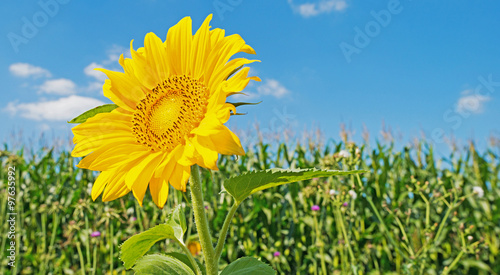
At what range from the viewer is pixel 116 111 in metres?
1.04

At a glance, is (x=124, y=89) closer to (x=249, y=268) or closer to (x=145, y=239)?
(x=145, y=239)

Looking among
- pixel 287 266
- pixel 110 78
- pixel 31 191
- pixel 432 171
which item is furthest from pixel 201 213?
pixel 31 191

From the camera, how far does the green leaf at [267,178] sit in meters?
0.79

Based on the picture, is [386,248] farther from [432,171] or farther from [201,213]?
[201,213]

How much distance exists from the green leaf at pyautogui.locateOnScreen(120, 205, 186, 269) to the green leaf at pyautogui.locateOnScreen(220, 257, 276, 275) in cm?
14

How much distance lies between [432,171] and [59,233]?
4.70m

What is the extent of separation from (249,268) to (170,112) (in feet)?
1.38

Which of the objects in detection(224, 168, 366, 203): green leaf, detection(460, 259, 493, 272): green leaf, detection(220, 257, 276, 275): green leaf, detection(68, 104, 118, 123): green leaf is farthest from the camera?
detection(460, 259, 493, 272): green leaf

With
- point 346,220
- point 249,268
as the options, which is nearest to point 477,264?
point 346,220

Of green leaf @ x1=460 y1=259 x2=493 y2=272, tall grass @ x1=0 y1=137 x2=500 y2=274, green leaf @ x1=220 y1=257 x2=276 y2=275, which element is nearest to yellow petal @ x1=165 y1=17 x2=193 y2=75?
green leaf @ x1=220 y1=257 x2=276 y2=275

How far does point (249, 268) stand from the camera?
2.97 ft

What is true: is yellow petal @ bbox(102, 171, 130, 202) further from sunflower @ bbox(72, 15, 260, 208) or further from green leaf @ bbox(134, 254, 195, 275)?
green leaf @ bbox(134, 254, 195, 275)

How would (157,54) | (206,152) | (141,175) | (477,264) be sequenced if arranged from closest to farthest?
(206,152), (141,175), (157,54), (477,264)

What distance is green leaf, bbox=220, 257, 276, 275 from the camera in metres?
0.89
